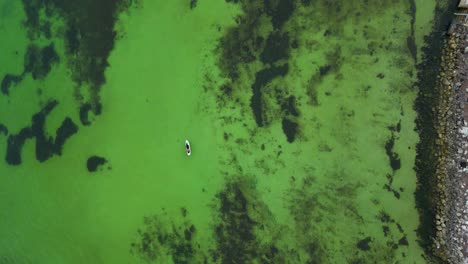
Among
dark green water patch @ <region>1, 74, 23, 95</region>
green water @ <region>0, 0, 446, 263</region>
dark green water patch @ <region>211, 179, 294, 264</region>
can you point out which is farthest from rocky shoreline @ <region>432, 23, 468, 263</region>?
dark green water patch @ <region>1, 74, 23, 95</region>

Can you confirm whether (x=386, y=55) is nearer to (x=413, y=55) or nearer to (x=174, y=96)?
→ (x=413, y=55)

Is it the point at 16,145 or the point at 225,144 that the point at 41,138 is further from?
the point at 225,144

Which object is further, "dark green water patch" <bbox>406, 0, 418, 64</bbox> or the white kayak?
the white kayak

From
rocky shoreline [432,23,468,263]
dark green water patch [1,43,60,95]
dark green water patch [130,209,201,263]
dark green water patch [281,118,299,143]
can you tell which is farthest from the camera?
dark green water patch [1,43,60,95]

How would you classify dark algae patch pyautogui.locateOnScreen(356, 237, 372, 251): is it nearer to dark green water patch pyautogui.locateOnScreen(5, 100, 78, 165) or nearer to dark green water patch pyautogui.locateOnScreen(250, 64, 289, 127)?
dark green water patch pyautogui.locateOnScreen(250, 64, 289, 127)

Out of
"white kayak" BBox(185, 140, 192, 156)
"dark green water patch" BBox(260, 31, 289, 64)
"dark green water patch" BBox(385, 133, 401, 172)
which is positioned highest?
"dark green water patch" BBox(260, 31, 289, 64)

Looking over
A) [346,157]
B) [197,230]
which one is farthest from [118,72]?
[346,157]
